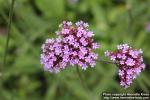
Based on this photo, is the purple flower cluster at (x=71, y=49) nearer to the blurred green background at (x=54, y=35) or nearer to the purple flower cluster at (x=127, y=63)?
the purple flower cluster at (x=127, y=63)

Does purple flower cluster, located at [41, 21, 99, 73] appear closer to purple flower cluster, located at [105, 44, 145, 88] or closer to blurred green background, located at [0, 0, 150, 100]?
purple flower cluster, located at [105, 44, 145, 88]

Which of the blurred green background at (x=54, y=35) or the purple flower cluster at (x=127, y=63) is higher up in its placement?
the blurred green background at (x=54, y=35)

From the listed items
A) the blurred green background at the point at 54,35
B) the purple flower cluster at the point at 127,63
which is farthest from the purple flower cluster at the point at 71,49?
the blurred green background at the point at 54,35

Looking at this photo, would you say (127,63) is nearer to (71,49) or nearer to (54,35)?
(71,49)

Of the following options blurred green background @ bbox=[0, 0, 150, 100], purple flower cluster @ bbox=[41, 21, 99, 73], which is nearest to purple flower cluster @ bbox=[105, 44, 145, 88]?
purple flower cluster @ bbox=[41, 21, 99, 73]

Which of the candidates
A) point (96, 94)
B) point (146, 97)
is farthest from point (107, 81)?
point (146, 97)
